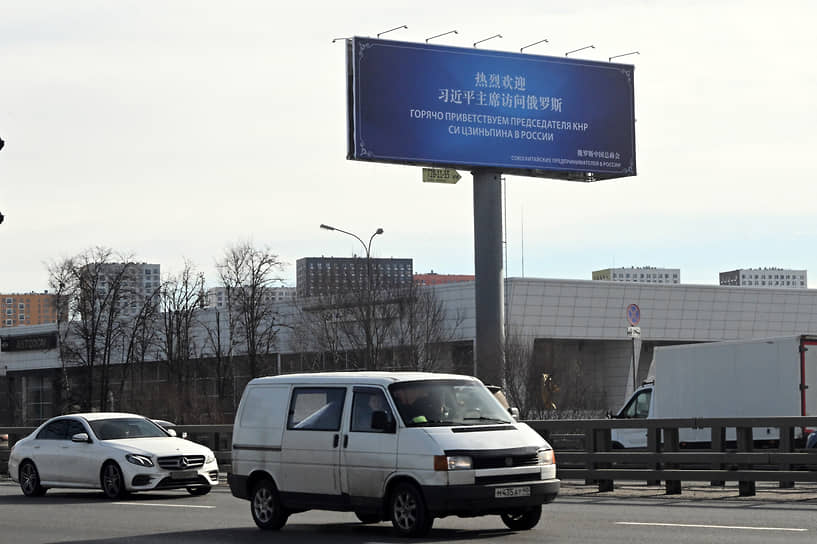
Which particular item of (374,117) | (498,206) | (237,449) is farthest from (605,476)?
(498,206)

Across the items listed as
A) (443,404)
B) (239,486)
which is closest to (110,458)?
(239,486)

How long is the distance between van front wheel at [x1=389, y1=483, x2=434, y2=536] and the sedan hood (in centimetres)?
891

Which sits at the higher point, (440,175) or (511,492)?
(440,175)

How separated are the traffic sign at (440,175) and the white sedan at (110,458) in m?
24.7

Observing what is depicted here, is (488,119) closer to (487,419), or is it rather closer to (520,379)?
(520,379)

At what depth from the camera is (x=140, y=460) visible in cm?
2319

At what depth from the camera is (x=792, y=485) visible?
2227cm

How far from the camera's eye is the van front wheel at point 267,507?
16.6 meters

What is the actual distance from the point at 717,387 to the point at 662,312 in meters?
56.6

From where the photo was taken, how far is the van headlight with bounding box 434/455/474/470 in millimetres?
14688

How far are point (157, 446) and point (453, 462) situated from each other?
32.9 ft

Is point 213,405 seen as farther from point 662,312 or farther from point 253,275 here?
point 662,312

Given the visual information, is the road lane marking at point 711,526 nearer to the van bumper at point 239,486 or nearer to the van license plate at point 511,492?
the van license plate at point 511,492

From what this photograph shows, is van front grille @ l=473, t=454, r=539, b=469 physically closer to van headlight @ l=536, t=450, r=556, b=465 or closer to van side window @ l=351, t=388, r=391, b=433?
van headlight @ l=536, t=450, r=556, b=465
